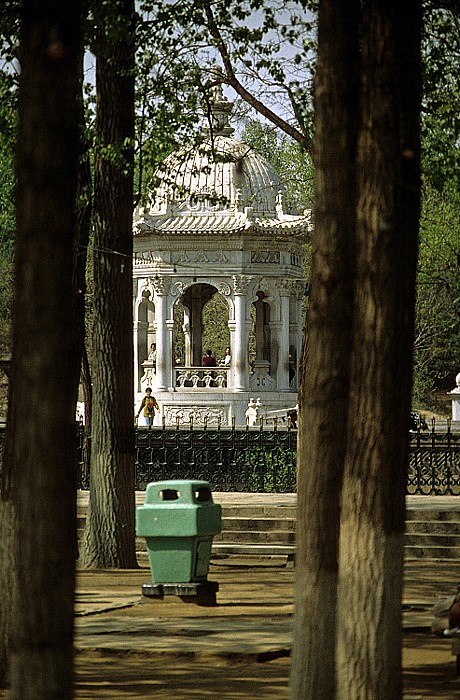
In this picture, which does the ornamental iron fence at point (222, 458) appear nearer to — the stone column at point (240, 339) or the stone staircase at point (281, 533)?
the stone staircase at point (281, 533)

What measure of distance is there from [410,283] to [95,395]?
10411 millimetres

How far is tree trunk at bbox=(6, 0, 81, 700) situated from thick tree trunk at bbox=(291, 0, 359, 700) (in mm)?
2157

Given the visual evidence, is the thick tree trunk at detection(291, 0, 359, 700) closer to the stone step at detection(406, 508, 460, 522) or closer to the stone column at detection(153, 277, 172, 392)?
the stone step at detection(406, 508, 460, 522)

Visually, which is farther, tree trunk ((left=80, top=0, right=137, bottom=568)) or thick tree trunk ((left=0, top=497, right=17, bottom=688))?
tree trunk ((left=80, top=0, right=137, bottom=568))

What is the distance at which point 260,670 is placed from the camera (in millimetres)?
10539

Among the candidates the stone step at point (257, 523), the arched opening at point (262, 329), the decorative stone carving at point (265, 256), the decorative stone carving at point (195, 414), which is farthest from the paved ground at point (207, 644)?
the arched opening at point (262, 329)

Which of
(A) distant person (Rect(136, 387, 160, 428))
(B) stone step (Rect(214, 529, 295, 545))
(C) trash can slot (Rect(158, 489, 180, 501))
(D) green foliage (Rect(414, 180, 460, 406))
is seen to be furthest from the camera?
(D) green foliage (Rect(414, 180, 460, 406))

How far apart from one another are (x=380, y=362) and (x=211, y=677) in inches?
138

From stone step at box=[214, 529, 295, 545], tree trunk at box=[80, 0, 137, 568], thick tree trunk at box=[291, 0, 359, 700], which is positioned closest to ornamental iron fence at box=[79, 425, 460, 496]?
stone step at box=[214, 529, 295, 545]

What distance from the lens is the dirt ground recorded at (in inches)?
375

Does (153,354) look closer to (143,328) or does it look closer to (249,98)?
(143,328)

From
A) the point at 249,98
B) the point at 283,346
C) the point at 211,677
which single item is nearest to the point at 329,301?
the point at 211,677

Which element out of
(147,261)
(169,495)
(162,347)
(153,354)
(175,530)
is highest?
(147,261)

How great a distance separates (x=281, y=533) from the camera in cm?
2092
